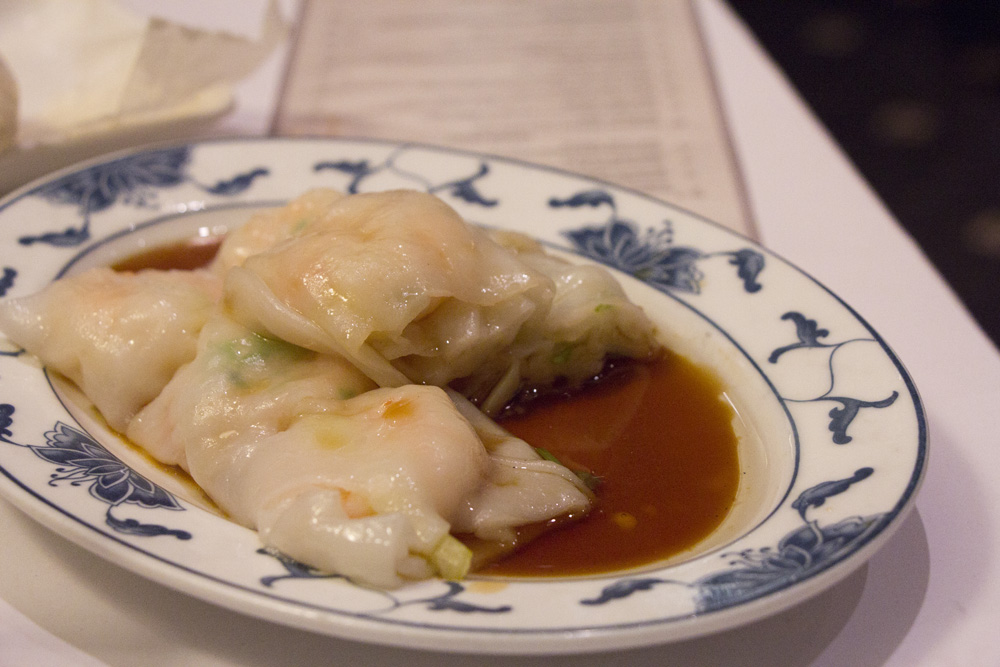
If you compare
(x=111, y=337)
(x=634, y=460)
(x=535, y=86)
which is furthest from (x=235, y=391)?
(x=535, y=86)

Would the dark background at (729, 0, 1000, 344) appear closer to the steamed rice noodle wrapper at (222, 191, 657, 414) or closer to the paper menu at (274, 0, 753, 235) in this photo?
the paper menu at (274, 0, 753, 235)

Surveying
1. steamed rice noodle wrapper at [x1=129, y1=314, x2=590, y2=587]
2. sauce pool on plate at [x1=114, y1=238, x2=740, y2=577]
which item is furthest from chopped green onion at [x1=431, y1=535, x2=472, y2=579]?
sauce pool on plate at [x1=114, y1=238, x2=740, y2=577]

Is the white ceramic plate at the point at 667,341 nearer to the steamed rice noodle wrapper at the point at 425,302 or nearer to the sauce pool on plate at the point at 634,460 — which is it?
the sauce pool on plate at the point at 634,460

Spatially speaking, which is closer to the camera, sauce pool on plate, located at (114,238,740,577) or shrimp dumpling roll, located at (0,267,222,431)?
sauce pool on plate, located at (114,238,740,577)

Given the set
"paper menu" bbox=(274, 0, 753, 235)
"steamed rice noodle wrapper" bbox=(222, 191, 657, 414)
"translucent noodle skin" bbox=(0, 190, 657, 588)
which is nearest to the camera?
"translucent noodle skin" bbox=(0, 190, 657, 588)

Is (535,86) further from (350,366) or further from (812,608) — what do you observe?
(812,608)

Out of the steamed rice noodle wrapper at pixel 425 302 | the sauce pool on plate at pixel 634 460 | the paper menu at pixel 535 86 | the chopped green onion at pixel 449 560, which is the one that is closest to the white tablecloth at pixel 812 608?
the chopped green onion at pixel 449 560

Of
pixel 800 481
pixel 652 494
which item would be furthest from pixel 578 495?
pixel 800 481
